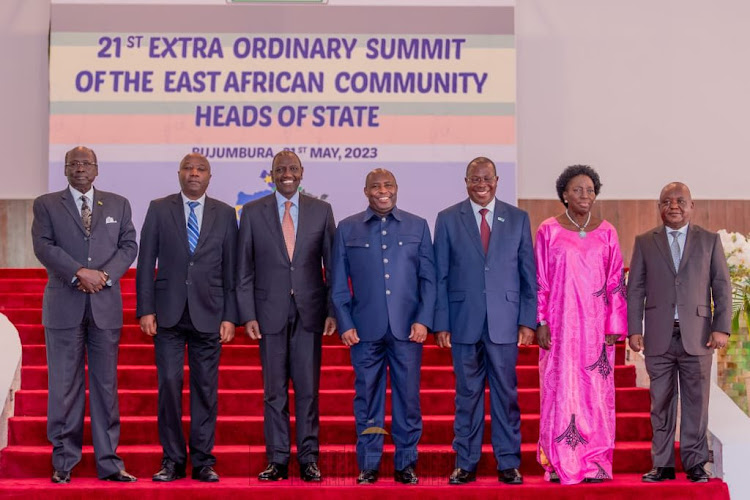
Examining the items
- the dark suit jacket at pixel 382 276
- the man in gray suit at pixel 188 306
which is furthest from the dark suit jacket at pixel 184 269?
the dark suit jacket at pixel 382 276

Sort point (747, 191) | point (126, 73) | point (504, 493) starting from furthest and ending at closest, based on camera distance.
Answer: point (747, 191), point (126, 73), point (504, 493)

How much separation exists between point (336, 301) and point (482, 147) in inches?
148

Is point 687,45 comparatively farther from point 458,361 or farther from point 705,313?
point 458,361

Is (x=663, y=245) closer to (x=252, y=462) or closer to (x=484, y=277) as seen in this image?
(x=484, y=277)

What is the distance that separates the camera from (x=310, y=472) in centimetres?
446

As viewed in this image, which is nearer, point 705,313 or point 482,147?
point 705,313

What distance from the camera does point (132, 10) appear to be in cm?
792

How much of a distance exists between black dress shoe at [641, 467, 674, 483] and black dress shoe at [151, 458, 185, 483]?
217 cm

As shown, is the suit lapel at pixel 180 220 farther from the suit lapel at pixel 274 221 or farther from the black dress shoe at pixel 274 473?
the black dress shoe at pixel 274 473

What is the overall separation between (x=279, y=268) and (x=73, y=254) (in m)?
0.96

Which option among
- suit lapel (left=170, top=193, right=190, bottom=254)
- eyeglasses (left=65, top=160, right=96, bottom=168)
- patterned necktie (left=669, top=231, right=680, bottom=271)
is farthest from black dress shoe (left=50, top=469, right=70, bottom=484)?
patterned necktie (left=669, top=231, right=680, bottom=271)

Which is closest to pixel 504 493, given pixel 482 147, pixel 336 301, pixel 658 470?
pixel 658 470

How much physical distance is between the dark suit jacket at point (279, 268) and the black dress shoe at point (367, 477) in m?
0.69

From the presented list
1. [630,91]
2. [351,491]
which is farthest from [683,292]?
[630,91]
